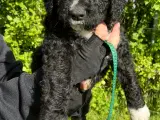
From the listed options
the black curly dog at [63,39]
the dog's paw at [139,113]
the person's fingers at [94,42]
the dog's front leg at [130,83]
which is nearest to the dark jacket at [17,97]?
the black curly dog at [63,39]

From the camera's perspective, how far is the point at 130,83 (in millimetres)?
3029

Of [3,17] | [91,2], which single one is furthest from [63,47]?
[3,17]

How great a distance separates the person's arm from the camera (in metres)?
3.02

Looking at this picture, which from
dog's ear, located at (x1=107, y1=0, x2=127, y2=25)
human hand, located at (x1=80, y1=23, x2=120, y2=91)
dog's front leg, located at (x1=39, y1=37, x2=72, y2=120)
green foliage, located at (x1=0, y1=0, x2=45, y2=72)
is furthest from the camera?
green foliage, located at (x1=0, y1=0, x2=45, y2=72)

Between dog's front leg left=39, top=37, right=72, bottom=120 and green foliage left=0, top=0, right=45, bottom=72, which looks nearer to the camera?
dog's front leg left=39, top=37, right=72, bottom=120

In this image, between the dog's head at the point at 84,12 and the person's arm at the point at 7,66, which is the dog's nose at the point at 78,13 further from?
the person's arm at the point at 7,66

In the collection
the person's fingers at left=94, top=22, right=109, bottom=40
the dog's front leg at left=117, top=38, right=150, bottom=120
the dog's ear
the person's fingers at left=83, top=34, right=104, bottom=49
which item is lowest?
the dog's front leg at left=117, top=38, right=150, bottom=120

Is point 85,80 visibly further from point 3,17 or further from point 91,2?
A: point 3,17

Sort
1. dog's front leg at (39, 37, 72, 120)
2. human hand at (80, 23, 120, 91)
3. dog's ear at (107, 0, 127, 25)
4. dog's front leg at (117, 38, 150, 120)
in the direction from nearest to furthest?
dog's front leg at (39, 37, 72, 120), human hand at (80, 23, 120, 91), dog's ear at (107, 0, 127, 25), dog's front leg at (117, 38, 150, 120)

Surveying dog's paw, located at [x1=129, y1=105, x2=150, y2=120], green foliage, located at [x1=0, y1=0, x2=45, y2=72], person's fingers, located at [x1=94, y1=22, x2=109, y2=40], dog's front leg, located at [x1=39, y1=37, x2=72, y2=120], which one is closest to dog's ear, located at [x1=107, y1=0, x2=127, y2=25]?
person's fingers, located at [x1=94, y1=22, x2=109, y2=40]

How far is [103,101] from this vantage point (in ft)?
16.8

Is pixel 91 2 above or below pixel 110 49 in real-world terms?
above

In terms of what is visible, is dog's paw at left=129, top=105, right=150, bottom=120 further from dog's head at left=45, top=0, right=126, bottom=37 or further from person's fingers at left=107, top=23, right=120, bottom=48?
dog's head at left=45, top=0, right=126, bottom=37

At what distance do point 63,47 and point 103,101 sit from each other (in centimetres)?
249
